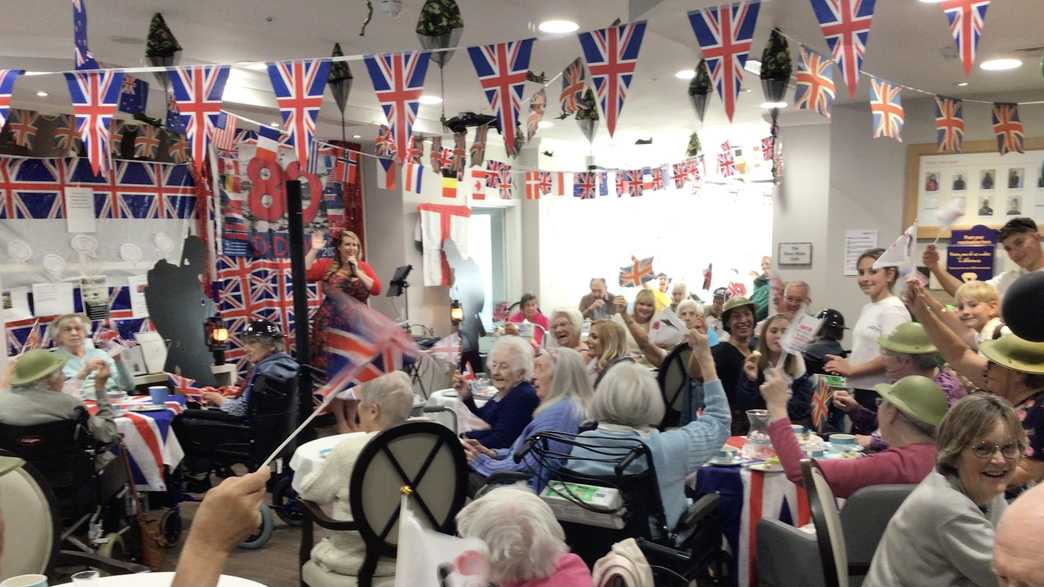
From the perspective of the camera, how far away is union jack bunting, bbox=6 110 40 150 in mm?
5520

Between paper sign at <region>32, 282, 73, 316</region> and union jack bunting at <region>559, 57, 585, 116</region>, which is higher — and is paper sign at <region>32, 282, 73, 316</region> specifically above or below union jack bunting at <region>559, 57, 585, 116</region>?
below

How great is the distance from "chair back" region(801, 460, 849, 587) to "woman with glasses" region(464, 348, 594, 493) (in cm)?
120

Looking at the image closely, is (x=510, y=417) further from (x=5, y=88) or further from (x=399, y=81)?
(x=5, y=88)

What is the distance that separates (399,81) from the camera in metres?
3.52

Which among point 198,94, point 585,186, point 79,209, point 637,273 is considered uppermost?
point 198,94

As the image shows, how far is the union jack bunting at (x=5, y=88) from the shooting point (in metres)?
3.47

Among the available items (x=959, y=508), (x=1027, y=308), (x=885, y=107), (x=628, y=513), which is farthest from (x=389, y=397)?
(x=885, y=107)

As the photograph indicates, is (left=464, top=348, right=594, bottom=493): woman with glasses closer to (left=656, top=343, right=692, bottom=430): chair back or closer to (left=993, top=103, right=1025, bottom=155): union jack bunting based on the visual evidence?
(left=656, top=343, right=692, bottom=430): chair back

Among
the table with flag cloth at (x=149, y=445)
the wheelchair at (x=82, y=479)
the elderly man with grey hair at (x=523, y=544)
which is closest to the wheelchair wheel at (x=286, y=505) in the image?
the table with flag cloth at (x=149, y=445)

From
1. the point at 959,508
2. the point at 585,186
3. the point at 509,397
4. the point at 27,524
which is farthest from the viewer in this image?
the point at 585,186

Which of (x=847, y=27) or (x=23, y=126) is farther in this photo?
(x=23, y=126)

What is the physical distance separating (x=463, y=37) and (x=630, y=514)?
3430 millimetres

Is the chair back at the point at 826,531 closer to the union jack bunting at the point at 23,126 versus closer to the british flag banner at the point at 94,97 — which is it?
the british flag banner at the point at 94,97

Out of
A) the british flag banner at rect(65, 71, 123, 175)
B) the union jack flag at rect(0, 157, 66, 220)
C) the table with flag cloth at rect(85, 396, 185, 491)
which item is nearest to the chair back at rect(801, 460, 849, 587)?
the table with flag cloth at rect(85, 396, 185, 491)
